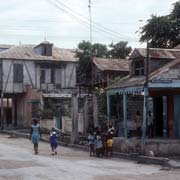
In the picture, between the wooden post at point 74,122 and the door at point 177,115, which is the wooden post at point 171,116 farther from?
the wooden post at point 74,122

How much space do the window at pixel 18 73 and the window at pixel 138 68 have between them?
23.3m

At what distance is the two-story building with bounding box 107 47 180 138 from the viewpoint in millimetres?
24375

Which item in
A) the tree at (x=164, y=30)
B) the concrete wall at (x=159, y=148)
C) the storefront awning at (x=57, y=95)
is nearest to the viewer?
the concrete wall at (x=159, y=148)

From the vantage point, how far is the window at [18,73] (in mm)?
50469

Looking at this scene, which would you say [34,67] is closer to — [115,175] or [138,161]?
[138,161]

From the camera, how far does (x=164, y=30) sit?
142 feet

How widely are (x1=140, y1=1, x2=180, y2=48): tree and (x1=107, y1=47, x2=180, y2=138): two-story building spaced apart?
1309cm

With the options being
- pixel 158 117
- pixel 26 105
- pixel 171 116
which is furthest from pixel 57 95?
pixel 171 116

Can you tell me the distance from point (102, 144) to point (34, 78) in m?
28.0

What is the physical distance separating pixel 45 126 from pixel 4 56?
10707 mm

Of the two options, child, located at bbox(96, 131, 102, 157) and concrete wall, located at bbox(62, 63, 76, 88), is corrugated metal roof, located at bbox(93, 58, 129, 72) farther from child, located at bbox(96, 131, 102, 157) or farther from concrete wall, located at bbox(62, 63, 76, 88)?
child, located at bbox(96, 131, 102, 157)

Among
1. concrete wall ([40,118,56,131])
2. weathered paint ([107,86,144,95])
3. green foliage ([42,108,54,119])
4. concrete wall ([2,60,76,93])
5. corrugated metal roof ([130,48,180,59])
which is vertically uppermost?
concrete wall ([2,60,76,93])

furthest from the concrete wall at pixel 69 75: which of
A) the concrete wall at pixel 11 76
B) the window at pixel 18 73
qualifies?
the window at pixel 18 73

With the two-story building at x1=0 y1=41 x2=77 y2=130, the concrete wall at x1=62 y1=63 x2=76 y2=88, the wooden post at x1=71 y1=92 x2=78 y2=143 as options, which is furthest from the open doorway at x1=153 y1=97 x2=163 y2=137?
the concrete wall at x1=62 y1=63 x2=76 y2=88
